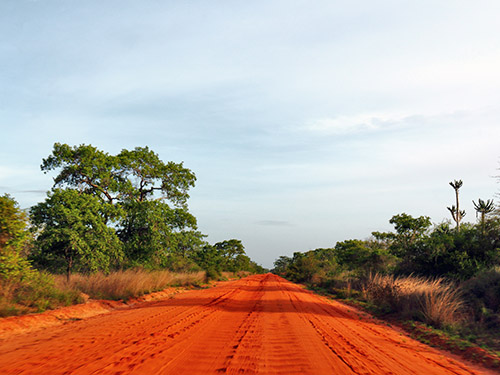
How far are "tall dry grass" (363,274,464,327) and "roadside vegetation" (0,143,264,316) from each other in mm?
11541

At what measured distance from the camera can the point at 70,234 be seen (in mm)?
16000

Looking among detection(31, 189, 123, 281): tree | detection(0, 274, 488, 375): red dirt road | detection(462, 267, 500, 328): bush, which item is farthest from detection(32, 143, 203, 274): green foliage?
detection(462, 267, 500, 328): bush

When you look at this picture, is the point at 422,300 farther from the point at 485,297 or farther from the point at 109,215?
the point at 109,215

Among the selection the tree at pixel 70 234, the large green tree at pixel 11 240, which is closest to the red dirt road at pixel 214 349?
the large green tree at pixel 11 240

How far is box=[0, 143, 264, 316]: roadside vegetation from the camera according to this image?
10.3m

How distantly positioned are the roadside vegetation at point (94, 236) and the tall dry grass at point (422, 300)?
11.5 m

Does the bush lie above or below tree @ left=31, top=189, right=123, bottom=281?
below

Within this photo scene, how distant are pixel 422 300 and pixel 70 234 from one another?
15.8 meters

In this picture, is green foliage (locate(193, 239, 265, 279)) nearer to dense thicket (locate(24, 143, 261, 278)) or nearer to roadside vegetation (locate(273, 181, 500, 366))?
dense thicket (locate(24, 143, 261, 278))

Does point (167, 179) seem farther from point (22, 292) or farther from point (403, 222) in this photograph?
point (403, 222)

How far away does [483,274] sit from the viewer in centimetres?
1445

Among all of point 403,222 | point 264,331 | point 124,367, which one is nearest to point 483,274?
point 264,331

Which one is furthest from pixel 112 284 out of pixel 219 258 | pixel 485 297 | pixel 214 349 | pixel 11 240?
pixel 219 258

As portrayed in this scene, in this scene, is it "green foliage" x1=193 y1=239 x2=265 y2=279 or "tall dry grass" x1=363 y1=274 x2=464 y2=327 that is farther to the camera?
"green foliage" x1=193 y1=239 x2=265 y2=279
